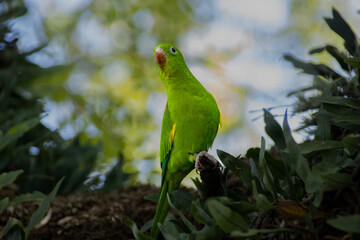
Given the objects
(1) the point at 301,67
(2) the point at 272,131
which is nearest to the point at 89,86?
(1) the point at 301,67

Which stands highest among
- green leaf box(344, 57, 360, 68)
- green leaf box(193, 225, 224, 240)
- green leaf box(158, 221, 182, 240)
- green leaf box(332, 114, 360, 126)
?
green leaf box(344, 57, 360, 68)

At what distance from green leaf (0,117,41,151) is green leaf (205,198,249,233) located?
163 centimetres

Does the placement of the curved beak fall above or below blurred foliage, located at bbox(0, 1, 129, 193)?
above

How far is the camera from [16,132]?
2408 mm

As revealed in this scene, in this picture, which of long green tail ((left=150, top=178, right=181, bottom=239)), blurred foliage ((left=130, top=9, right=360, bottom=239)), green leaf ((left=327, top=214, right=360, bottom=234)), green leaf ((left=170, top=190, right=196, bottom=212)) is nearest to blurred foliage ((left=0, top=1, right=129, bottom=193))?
long green tail ((left=150, top=178, right=181, bottom=239))

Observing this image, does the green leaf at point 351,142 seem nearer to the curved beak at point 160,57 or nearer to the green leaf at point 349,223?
the green leaf at point 349,223

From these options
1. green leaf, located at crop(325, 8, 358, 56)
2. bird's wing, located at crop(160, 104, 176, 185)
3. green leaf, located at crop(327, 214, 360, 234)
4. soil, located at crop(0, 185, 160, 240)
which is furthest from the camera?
bird's wing, located at crop(160, 104, 176, 185)

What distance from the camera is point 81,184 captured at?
2930 mm

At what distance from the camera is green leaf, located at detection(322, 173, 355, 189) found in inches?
43.8

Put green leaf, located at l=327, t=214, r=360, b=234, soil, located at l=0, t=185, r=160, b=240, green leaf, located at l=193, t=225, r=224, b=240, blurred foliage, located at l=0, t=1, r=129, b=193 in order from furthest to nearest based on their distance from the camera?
blurred foliage, located at l=0, t=1, r=129, b=193
soil, located at l=0, t=185, r=160, b=240
green leaf, located at l=193, t=225, r=224, b=240
green leaf, located at l=327, t=214, r=360, b=234

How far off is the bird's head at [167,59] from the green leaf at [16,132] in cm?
85

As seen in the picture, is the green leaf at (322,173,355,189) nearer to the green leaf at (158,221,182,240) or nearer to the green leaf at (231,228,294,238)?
the green leaf at (231,228,294,238)

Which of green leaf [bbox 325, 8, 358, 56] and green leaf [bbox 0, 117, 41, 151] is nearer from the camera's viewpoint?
green leaf [bbox 325, 8, 358, 56]

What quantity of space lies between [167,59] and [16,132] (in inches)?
41.2
